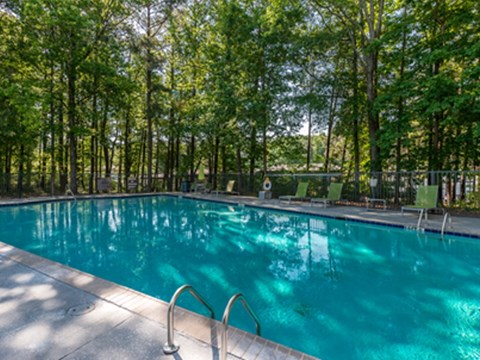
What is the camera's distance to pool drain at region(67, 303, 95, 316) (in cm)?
240

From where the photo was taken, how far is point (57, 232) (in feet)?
22.1

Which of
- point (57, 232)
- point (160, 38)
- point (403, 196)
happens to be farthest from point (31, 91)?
point (403, 196)

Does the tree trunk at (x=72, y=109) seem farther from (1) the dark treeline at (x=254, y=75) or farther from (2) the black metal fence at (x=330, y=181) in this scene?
(2) the black metal fence at (x=330, y=181)

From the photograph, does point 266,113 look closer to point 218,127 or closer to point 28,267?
point 218,127

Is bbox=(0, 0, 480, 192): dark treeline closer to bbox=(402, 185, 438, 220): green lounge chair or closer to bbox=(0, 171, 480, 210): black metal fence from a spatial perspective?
bbox=(0, 171, 480, 210): black metal fence

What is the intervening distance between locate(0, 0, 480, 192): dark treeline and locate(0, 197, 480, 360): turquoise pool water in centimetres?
483

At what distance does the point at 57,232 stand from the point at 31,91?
6901 millimetres

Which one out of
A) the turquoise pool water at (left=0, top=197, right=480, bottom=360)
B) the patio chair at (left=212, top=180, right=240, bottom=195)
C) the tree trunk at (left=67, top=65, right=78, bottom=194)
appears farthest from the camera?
the patio chair at (left=212, top=180, right=240, bottom=195)

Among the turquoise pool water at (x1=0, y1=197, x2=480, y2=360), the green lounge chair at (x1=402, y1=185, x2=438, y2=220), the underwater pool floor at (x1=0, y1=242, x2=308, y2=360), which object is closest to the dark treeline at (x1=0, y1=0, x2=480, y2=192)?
the green lounge chair at (x1=402, y1=185, x2=438, y2=220)

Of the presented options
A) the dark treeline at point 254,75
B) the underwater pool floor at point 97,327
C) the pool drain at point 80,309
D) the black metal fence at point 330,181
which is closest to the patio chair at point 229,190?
the black metal fence at point 330,181

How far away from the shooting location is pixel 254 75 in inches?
523

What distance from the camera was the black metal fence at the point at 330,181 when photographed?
8320 mm

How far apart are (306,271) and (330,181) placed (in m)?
7.10

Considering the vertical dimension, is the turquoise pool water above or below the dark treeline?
below
